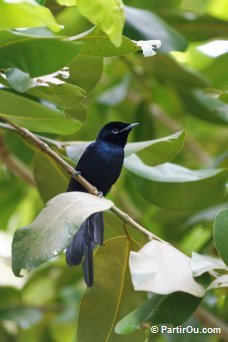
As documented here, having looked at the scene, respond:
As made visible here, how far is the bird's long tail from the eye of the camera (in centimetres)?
196

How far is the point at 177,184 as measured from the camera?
2.50m

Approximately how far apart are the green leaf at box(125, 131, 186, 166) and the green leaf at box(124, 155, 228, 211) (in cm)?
16

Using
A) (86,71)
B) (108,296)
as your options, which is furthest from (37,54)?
(108,296)

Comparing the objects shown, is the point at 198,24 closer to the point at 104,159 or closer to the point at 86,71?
the point at 104,159

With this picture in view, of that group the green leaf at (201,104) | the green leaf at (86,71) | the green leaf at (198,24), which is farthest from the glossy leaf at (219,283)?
the green leaf at (198,24)

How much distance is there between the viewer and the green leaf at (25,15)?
1.59 meters

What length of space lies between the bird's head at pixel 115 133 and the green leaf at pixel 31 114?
975 mm

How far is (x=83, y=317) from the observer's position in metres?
1.90

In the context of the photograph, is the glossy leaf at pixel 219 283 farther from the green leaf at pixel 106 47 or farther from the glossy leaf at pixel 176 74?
the glossy leaf at pixel 176 74

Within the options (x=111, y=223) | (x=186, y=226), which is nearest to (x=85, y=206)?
(x=111, y=223)

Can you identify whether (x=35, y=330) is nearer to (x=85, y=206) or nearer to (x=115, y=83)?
(x=115, y=83)

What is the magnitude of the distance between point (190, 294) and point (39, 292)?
1.94m

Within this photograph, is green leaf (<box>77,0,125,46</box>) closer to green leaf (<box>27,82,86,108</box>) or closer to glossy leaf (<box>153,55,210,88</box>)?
green leaf (<box>27,82,86,108</box>)

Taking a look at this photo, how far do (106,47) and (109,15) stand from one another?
9.2 inches
